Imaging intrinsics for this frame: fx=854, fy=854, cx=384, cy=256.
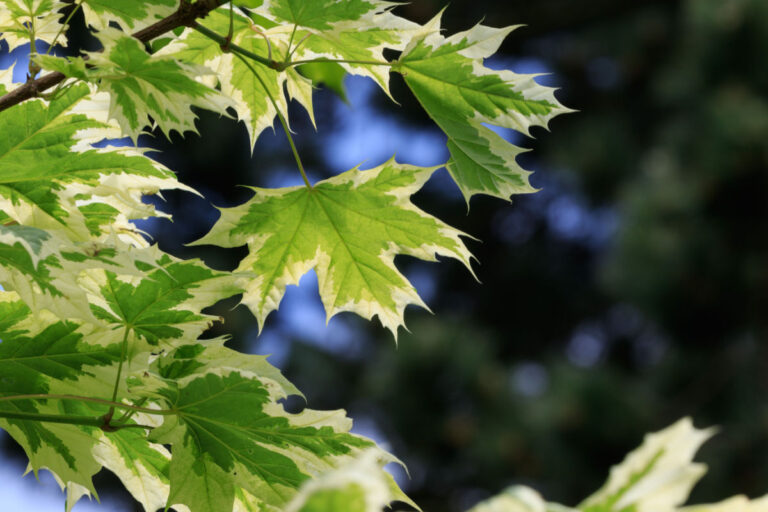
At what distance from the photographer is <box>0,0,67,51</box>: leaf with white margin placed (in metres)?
0.47

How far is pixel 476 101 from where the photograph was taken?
53 cm

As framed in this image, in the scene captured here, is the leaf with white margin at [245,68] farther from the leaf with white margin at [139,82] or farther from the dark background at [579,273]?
the dark background at [579,273]

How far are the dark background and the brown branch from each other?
10.6 feet

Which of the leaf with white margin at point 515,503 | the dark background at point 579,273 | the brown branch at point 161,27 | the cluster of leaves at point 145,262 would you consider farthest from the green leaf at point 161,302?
the dark background at point 579,273

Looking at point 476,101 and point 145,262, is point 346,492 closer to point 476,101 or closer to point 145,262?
point 145,262

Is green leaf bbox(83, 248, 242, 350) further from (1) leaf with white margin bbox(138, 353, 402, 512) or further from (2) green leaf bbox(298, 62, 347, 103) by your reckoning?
(2) green leaf bbox(298, 62, 347, 103)

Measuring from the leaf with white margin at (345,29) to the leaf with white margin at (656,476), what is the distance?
0.31m

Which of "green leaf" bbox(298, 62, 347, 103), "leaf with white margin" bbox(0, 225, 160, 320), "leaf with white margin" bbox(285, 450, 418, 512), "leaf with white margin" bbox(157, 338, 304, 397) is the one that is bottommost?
"leaf with white margin" bbox(157, 338, 304, 397)

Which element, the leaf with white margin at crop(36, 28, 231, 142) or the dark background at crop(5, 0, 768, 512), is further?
the dark background at crop(5, 0, 768, 512)

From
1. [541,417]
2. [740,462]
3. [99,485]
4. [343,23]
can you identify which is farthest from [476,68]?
[99,485]

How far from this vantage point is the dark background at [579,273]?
15.3 feet

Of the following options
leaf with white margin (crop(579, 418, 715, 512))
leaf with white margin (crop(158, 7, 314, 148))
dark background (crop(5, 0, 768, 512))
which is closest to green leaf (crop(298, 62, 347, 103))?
leaf with white margin (crop(158, 7, 314, 148))

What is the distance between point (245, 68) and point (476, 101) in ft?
0.58

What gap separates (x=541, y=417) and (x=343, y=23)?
4.31 meters
